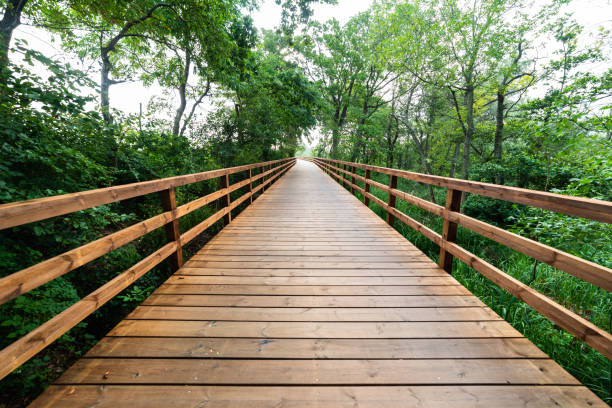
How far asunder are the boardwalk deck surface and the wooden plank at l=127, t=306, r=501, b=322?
0.04ft

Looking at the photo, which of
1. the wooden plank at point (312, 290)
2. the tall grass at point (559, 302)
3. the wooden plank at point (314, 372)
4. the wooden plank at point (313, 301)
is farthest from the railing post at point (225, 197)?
the tall grass at point (559, 302)

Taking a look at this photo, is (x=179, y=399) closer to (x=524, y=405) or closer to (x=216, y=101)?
(x=524, y=405)

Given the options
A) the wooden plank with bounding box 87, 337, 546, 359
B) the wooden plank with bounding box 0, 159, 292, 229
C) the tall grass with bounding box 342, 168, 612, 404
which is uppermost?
the wooden plank with bounding box 0, 159, 292, 229

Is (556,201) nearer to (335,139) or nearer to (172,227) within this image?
(172,227)

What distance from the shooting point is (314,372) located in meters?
1.30

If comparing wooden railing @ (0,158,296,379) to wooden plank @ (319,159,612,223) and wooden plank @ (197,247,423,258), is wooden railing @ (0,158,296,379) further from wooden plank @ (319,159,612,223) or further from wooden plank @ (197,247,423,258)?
wooden plank @ (319,159,612,223)

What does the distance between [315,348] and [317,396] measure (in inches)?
11.3

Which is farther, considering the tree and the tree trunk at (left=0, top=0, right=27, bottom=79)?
the tree

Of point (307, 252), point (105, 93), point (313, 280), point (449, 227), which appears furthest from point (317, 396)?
point (105, 93)

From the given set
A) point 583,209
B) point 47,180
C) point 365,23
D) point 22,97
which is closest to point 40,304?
point 47,180

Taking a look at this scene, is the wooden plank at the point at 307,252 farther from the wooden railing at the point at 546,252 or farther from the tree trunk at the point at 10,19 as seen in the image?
the tree trunk at the point at 10,19

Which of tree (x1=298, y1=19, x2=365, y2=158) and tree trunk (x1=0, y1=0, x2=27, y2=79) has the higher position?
tree (x1=298, y1=19, x2=365, y2=158)

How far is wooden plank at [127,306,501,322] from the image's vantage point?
172 cm

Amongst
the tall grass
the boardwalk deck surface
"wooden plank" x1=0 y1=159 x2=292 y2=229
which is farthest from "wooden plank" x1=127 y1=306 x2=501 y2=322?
"wooden plank" x1=0 y1=159 x2=292 y2=229
